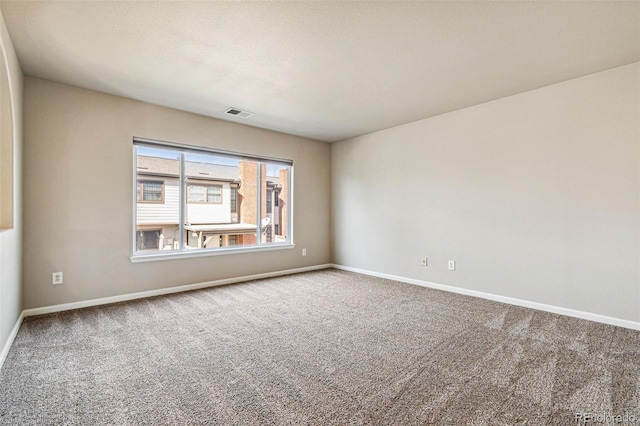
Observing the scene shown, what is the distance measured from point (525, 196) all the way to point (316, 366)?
115 inches

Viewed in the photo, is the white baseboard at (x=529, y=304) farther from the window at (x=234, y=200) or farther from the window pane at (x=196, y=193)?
the window pane at (x=196, y=193)

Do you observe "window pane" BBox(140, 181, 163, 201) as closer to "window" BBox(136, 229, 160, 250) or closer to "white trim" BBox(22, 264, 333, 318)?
"window" BBox(136, 229, 160, 250)

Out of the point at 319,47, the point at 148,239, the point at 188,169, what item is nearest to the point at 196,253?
the point at 148,239

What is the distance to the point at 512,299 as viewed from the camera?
11.6 feet

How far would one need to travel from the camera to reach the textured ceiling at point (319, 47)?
207cm

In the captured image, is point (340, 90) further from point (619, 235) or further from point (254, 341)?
point (619, 235)

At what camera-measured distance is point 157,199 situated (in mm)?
3959

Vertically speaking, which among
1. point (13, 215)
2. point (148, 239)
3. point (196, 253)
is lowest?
point (196, 253)

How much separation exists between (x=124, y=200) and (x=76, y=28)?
1.88 meters

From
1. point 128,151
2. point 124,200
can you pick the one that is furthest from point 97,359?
point 128,151

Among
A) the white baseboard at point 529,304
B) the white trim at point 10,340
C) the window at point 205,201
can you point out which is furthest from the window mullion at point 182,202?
the white baseboard at point 529,304

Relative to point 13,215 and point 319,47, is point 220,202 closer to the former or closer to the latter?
point 13,215

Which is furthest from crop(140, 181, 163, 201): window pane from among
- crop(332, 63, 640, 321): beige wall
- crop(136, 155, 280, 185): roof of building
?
crop(332, 63, 640, 321): beige wall

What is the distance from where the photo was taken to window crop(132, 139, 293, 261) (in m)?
3.88
